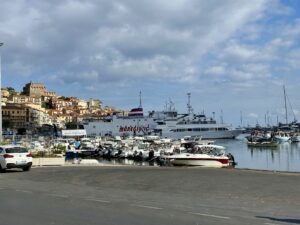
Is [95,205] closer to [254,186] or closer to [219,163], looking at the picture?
[254,186]

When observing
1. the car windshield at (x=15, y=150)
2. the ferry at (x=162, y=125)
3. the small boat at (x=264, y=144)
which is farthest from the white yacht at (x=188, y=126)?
the car windshield at (x=15, y=150)

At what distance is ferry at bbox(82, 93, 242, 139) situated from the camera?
504 feet

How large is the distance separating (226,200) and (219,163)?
90.7 feet

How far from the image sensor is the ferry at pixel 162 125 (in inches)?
6043

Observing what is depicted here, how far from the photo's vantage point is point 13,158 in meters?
30.5

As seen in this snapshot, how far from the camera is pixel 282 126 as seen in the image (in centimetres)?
19425

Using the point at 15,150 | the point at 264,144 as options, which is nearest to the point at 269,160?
the point at 264,144

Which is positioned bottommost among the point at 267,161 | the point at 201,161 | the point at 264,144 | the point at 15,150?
the point at 267,161

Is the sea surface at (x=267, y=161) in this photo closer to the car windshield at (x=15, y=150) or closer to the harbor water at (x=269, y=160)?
the harbor water at (x=269, y=160)

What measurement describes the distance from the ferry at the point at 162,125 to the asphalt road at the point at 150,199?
127687mm

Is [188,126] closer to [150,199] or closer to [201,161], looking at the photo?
[201,161]

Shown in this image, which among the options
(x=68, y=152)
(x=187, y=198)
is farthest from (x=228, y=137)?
(x=187, y=198)

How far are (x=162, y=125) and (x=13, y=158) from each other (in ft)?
406

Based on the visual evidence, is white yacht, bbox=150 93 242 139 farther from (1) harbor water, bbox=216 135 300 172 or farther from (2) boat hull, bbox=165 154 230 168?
(2) boat hull, bbox=165 154 230 168
